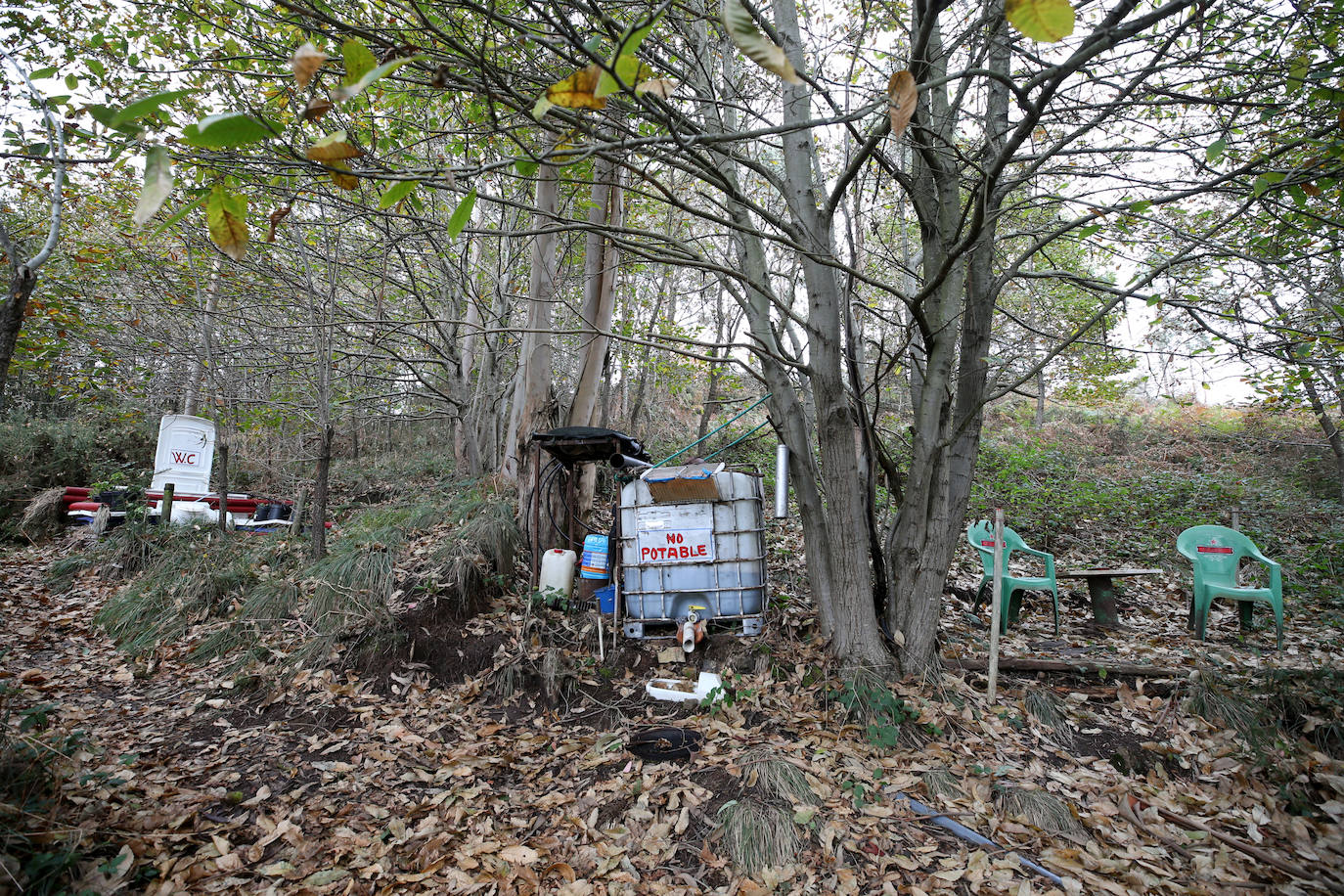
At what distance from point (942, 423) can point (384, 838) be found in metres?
Result: 4.23

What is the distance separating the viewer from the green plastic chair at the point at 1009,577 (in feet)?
18.1

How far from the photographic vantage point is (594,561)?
527 centimetres

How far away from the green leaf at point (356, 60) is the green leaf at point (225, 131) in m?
0.29

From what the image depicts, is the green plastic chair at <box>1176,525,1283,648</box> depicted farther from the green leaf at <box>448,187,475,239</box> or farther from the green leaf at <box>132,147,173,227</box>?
the green leaf at <box>132,147,173,227</box>

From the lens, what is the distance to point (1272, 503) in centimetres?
907

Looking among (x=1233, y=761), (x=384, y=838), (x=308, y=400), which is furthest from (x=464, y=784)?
(x=308, y=400)

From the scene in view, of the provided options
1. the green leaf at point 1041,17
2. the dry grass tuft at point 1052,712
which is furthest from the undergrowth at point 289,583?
the green leaf at point 1041,17

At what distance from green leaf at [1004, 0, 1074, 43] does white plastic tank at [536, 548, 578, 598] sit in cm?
499

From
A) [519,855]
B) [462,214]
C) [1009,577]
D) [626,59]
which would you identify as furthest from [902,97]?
[1009,577]

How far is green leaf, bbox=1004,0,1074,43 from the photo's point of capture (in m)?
1.11

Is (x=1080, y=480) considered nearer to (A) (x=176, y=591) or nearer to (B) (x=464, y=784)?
(B) (x=464, y=784)

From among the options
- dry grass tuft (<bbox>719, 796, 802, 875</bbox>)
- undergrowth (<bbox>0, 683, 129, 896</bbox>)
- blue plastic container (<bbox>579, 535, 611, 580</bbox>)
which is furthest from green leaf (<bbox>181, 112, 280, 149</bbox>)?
blue plastic container (<bbox>579, 535, 611, 580</bbox>)

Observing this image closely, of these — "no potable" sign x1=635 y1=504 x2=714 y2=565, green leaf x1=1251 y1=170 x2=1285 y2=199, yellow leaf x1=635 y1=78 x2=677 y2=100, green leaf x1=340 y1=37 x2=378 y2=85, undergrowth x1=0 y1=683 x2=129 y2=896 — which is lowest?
undergrowth x1=0 y1=683 x2=129 y2=896

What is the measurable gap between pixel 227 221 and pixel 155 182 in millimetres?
316
